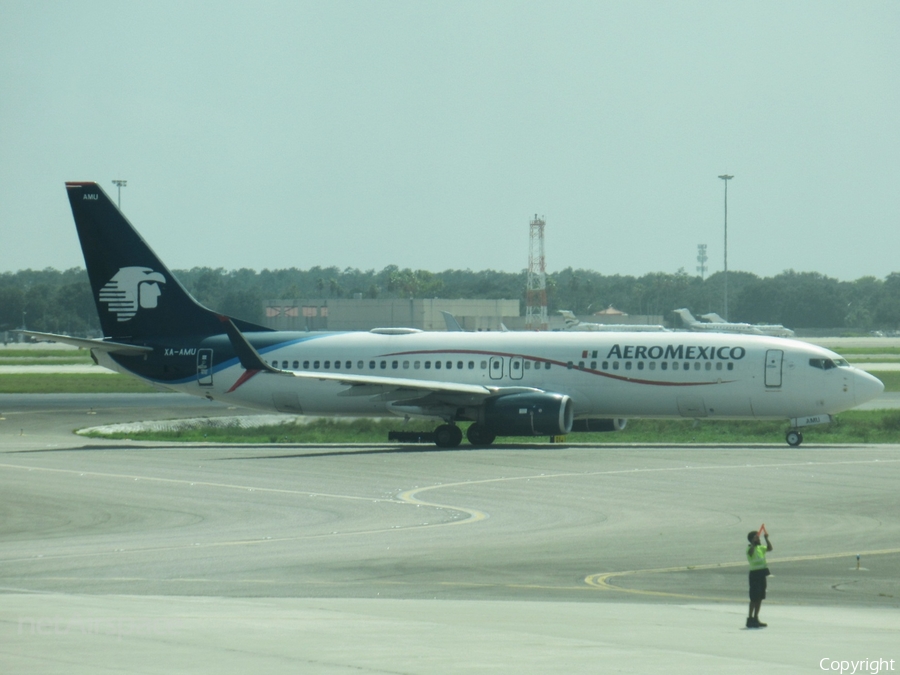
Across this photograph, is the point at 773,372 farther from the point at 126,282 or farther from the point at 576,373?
the point at 126,282

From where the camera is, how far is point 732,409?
41.5m

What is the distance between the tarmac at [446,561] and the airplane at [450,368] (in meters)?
2.23

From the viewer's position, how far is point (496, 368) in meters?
43.4

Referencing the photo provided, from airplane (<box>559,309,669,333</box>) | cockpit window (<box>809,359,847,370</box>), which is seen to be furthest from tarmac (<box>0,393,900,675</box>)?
airplane (<box>559,309,669,333</box>)

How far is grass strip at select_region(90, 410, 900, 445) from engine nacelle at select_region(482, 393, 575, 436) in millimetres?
4927

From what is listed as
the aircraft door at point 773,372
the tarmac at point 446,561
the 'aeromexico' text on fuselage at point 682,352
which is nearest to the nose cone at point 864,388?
the tarmac at point 446,561

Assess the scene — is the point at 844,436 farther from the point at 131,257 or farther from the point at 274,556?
the point at 274,556

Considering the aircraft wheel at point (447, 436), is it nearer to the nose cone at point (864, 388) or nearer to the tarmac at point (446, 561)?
the tarmac at point (446, 561)

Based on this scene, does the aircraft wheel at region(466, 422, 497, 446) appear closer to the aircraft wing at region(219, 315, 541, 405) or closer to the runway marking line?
the aircraft wing at region(219, 315, 541, 405)

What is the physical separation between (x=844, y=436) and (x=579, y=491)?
2092 cm

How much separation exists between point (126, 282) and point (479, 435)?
14549mm

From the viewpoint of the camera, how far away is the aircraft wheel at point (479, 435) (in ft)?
140

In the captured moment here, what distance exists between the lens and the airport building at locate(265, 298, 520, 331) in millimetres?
140375

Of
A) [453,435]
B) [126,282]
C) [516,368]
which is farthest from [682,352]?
[126,282]
